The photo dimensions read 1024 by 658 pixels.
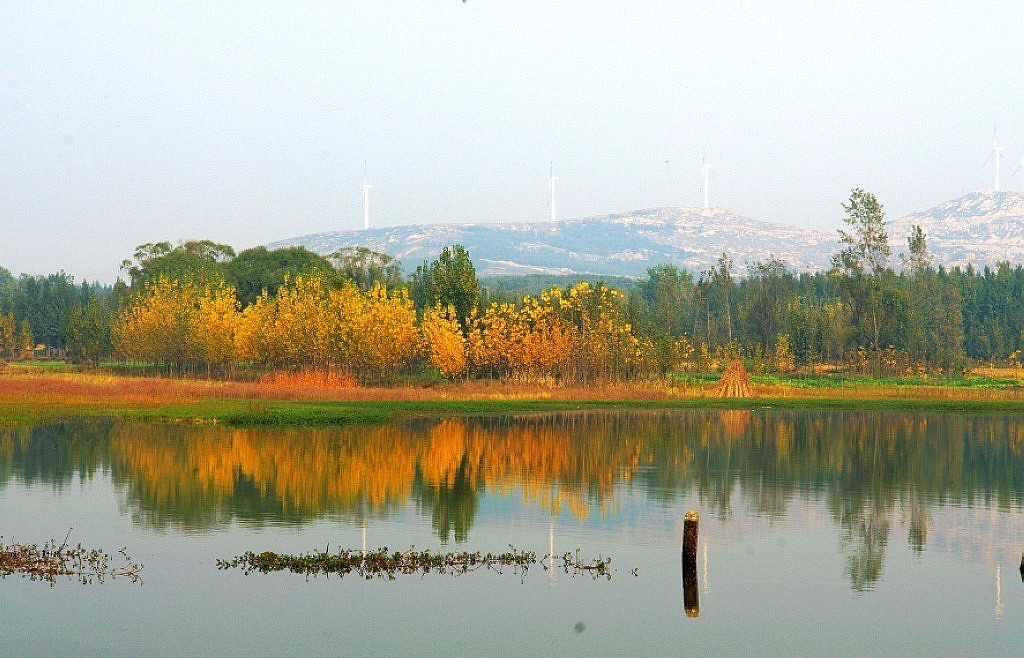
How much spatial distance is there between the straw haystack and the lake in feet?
107

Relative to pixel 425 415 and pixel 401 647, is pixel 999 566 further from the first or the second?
pixel 425 415

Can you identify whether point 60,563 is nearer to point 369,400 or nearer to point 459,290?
point 369,400

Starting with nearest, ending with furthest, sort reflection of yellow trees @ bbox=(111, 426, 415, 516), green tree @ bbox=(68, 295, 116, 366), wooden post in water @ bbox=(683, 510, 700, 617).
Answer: wooden post in water @ bbox=(683, 510, 700, 617) < reflection of yellow trees @ bbox=(111, 426, 415, 516) < green tree @ bbox=(68, 295, 116, 366)

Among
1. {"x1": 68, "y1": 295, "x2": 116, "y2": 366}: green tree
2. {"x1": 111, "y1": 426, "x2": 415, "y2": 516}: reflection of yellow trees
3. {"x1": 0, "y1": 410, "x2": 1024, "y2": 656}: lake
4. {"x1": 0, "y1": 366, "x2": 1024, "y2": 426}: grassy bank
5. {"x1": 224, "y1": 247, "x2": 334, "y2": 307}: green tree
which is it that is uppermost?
{"x1": 224, "y1": 247, "x2": 334, "y2": 307}: green tree

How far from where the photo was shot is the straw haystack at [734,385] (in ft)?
301

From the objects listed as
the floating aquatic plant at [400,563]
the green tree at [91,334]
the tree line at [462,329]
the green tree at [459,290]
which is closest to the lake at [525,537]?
the floating aquatic plant at [400,563]

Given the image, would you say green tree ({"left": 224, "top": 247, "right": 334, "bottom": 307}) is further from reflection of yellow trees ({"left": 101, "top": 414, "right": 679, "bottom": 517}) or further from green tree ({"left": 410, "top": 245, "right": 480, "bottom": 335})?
reflection of yellow trees ({"left": 101, "top": 414, "right": 679, "bottom": 517})

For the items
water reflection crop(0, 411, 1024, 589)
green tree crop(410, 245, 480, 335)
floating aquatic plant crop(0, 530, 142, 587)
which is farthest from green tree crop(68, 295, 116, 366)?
floating aquatic plant crop(0, 530, 142, 587)

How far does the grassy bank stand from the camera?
6775 cm

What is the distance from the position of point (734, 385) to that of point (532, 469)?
162 feet

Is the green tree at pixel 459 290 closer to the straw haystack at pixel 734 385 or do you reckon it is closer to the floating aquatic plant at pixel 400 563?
the straw haystack at pixel 734 385

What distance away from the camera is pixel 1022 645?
2180cm

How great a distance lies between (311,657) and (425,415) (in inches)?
2085

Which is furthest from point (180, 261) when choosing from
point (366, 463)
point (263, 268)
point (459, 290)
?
point (366, 463)
